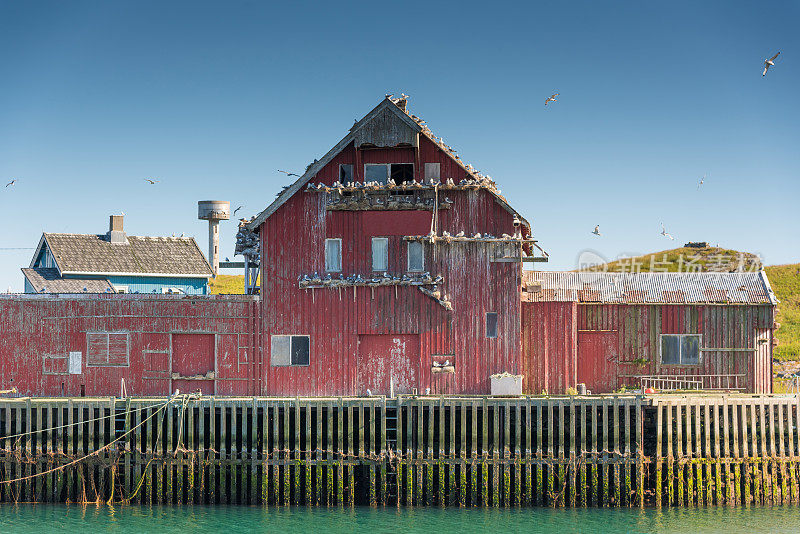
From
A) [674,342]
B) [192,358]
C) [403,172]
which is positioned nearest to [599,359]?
[674,342]

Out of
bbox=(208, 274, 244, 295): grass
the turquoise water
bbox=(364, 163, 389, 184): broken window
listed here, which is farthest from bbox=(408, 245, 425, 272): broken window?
bbox=(208, 274, 244, 295): grass

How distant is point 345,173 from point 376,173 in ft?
3.85

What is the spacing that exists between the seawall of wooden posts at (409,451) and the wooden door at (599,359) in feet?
17.9

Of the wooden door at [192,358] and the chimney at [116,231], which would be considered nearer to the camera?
the wooden door at [192,358]

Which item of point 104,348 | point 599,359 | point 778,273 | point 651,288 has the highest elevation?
point 778,273

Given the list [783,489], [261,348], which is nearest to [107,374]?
[261,348]

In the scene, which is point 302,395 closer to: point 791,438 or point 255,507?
point 255,507

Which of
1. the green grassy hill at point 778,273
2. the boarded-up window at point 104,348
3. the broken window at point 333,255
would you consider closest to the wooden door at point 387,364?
the broken window at point 333,255

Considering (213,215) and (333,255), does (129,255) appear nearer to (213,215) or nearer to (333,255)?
(213,215)

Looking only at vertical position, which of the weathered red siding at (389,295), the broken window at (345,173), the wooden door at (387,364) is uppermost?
the broken window at (345,173)

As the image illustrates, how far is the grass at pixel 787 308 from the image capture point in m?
63.3

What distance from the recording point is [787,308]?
249ft

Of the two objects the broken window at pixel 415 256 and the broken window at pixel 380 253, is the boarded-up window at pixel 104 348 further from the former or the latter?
the broken window at pixel 415 256

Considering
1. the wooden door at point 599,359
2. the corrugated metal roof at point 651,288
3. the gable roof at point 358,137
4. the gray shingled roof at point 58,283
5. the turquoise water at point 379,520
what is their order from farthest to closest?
1. the gray shingled roof at point 58,283
2. the corrugated metal roof at point 651,288
3. the wooden door at point 599,359
4. the gable roof at point 358,137
5. the turquoise water at point 379,520
